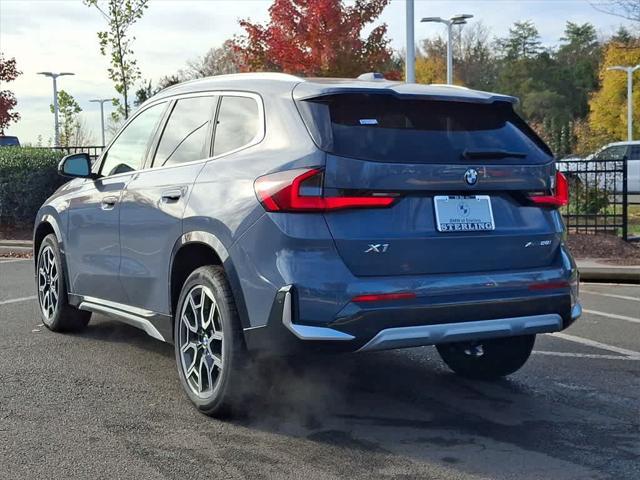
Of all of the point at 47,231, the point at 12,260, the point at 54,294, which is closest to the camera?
the point at 54,294

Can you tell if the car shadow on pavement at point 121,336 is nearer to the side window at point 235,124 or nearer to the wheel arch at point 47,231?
the wheel arch at point 47,231

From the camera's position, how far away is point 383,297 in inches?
163

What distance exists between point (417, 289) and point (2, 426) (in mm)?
2240

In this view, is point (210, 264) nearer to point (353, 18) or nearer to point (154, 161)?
point (154, 161)

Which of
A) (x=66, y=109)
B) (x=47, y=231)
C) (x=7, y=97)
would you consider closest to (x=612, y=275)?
(x=47, y=231)

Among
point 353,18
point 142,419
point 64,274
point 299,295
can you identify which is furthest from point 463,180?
point 353,18

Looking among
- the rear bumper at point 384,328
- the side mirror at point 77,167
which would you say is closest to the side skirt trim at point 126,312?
the side mirror at point 77,167

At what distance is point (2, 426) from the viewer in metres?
4.60

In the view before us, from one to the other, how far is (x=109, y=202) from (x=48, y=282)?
1.54 m

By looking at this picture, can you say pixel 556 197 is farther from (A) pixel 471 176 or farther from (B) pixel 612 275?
(B) pixel 612 275

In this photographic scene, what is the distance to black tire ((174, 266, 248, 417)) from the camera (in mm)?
4422

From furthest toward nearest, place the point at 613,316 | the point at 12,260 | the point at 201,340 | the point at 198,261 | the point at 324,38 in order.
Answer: the point at 324,38 < the point at 12,260 < the point at 613,316 < the point at 198,261 < the point at 201,340

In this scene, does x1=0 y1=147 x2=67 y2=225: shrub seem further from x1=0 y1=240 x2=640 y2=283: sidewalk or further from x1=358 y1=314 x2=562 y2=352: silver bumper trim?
x1=358 y1=314 x2=562 y2=352: silver bumper trim

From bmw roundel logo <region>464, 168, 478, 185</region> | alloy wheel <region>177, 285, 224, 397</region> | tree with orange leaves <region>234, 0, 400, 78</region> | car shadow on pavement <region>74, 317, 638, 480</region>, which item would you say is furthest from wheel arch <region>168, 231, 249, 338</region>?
tree with orange leaves <region>234, 0, 400, 78</region>
